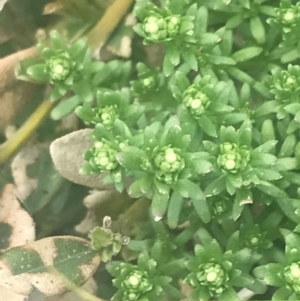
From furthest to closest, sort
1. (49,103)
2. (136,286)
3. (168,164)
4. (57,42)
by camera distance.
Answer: (49,103)
(57,42)
(136,286)
(168,164)

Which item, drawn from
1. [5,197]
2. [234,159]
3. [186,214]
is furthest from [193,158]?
[5,197]

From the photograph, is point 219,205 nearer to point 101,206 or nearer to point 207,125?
point 207,125

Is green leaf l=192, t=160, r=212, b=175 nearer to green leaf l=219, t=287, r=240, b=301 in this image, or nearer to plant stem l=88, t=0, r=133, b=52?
green leaf l=219, t=287, r=240, b=301

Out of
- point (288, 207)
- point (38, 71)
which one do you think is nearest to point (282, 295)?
point (288, 207)

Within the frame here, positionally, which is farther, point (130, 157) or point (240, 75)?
point (240, 75)

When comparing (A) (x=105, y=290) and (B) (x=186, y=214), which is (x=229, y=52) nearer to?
(B) (x=186, y=214)

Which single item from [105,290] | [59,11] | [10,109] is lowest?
[105,290]

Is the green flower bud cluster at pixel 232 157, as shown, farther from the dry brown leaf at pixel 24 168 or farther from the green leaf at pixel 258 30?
the dry brown leaf at pixel 24 168
